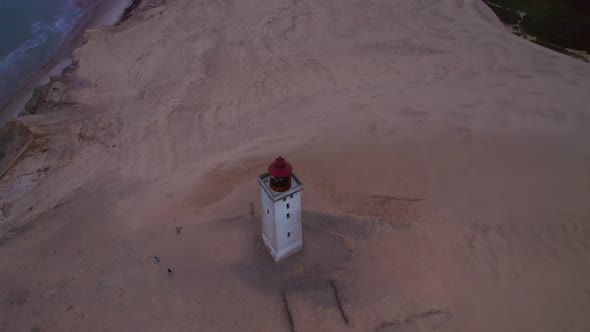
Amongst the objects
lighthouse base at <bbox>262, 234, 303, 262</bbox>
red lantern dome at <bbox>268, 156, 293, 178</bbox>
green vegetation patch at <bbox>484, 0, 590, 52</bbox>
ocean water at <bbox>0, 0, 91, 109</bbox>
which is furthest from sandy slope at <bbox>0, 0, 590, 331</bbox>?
ocean water at <bbox>0, 0, 91, 109</bbox>

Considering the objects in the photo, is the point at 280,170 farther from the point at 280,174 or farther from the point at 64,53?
the point at 64,53

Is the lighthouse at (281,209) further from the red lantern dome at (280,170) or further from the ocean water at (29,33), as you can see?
the ocean water at (29,33)

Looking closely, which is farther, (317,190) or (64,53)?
(64,53)

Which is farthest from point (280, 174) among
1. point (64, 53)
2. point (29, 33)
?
point (29, 33)

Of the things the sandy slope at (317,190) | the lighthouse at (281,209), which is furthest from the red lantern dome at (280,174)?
the sandy slope at (317,190)

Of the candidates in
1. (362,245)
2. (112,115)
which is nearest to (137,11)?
(112,115)

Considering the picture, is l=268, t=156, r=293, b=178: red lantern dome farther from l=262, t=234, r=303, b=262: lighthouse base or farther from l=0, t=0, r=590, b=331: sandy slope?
l=0, t=0, r=590, b=331: sandy slope
